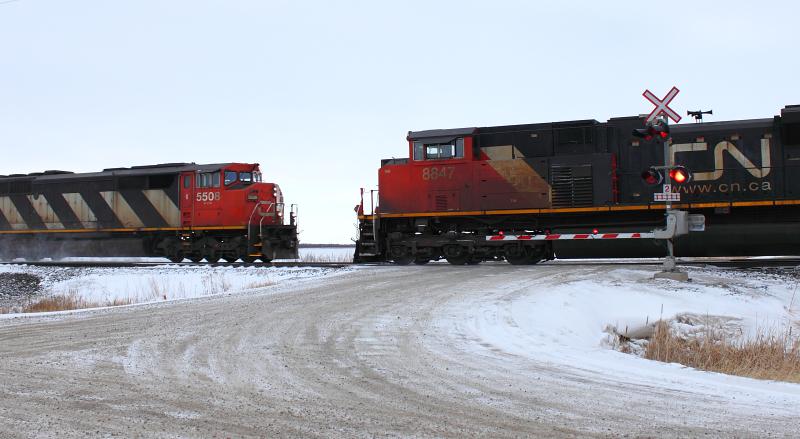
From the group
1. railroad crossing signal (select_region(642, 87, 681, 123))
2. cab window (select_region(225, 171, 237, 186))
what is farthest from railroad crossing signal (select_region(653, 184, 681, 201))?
cab window (select_region(225, 171, 237, 186))

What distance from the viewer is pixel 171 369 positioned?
237 inches

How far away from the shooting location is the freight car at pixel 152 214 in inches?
925

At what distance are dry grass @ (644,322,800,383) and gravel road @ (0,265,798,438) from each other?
2323 millimetres

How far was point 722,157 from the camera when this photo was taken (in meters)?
17.3

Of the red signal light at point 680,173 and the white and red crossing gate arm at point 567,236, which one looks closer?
the red signal light at point 680,173

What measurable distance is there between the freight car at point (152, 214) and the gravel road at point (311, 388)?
47.0 feet

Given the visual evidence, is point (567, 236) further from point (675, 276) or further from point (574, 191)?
point (675, 276)

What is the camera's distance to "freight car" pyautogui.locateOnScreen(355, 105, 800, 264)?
16875mm

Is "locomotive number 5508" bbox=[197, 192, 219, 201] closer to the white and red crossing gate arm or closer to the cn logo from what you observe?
the white and red crossing gate arm

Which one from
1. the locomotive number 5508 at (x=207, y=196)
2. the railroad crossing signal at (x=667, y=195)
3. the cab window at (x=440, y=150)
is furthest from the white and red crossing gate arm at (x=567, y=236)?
the locomotive number 5508 at (x=207, y=196)

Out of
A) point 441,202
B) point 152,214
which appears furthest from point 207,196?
point 441,202

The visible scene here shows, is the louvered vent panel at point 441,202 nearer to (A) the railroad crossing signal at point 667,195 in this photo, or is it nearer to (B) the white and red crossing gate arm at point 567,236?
(B) the white and red crossing gate arm at point 567,236

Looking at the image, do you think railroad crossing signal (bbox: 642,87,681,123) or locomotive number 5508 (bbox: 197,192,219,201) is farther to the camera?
locomotive number 5508 (bbox: 197,192,219,201)

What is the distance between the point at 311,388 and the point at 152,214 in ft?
69.7
